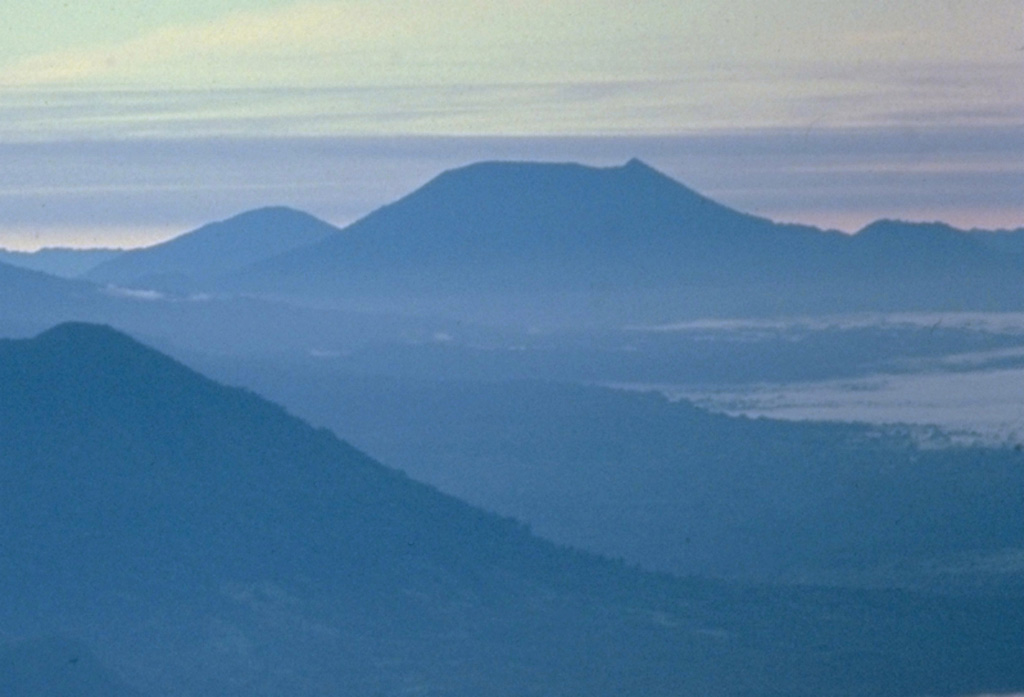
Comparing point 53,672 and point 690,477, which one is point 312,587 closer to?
point 53,672

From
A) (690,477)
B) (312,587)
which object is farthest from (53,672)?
(690,477)

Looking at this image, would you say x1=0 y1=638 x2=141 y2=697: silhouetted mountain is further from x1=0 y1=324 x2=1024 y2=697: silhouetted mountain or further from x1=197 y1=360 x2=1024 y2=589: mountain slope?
x1=197 y1=360 x2=1024 y2=589: mountain slope

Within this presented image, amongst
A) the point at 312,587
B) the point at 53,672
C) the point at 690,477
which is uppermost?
the point at 690,477

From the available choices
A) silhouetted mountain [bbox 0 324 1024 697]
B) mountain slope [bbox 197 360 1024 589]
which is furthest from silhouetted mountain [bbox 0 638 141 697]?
mountain slope [bbox 197 360 1024 589]

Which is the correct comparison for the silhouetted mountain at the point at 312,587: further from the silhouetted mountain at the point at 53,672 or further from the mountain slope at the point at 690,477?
the mountain slope at the point at 690,477

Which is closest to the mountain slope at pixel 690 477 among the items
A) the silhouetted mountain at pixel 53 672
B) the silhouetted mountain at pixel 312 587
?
the silhouetted mountain at pixel 312 587

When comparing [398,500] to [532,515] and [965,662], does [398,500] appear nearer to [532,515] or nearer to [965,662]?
[965,662]

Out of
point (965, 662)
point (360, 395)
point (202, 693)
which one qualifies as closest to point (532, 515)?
point (360, 395)
